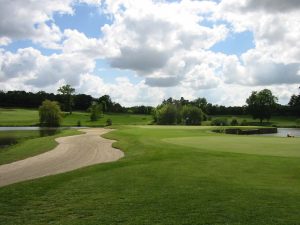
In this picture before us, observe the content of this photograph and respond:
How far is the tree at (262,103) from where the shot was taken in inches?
4998

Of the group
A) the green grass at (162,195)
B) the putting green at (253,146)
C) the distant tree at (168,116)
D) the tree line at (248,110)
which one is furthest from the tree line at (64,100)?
the green grass at (162,195)

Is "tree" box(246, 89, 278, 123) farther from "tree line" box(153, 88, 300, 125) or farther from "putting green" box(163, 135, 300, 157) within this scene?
"putting green" box(163, 135, 300, 157)

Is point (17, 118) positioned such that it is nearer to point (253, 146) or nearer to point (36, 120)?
point (36, 120)

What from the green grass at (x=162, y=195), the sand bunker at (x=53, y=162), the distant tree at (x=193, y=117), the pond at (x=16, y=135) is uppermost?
the distant tree at (x=193, y=117)

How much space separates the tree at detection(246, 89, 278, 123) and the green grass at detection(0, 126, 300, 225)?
109594mm

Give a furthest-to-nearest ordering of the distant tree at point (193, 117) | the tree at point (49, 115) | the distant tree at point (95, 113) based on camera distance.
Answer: the distant tree at point (95, 113) < the tree at point (49, 115) < the distant tree at point (193, 117)

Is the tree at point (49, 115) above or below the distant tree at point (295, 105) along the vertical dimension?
below

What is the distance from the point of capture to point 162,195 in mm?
13203

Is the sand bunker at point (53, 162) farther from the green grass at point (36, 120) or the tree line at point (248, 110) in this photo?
the green grass at point (36, 120)

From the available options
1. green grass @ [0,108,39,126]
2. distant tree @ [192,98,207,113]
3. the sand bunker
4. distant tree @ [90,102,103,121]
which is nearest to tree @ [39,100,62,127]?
green grass @ [0,108,39,126]

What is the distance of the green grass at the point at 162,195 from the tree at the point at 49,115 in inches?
3794

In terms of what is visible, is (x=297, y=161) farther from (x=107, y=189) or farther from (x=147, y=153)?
(x=107, y=189)

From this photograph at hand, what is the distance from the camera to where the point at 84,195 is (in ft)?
43.9

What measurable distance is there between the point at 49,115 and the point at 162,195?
104m
